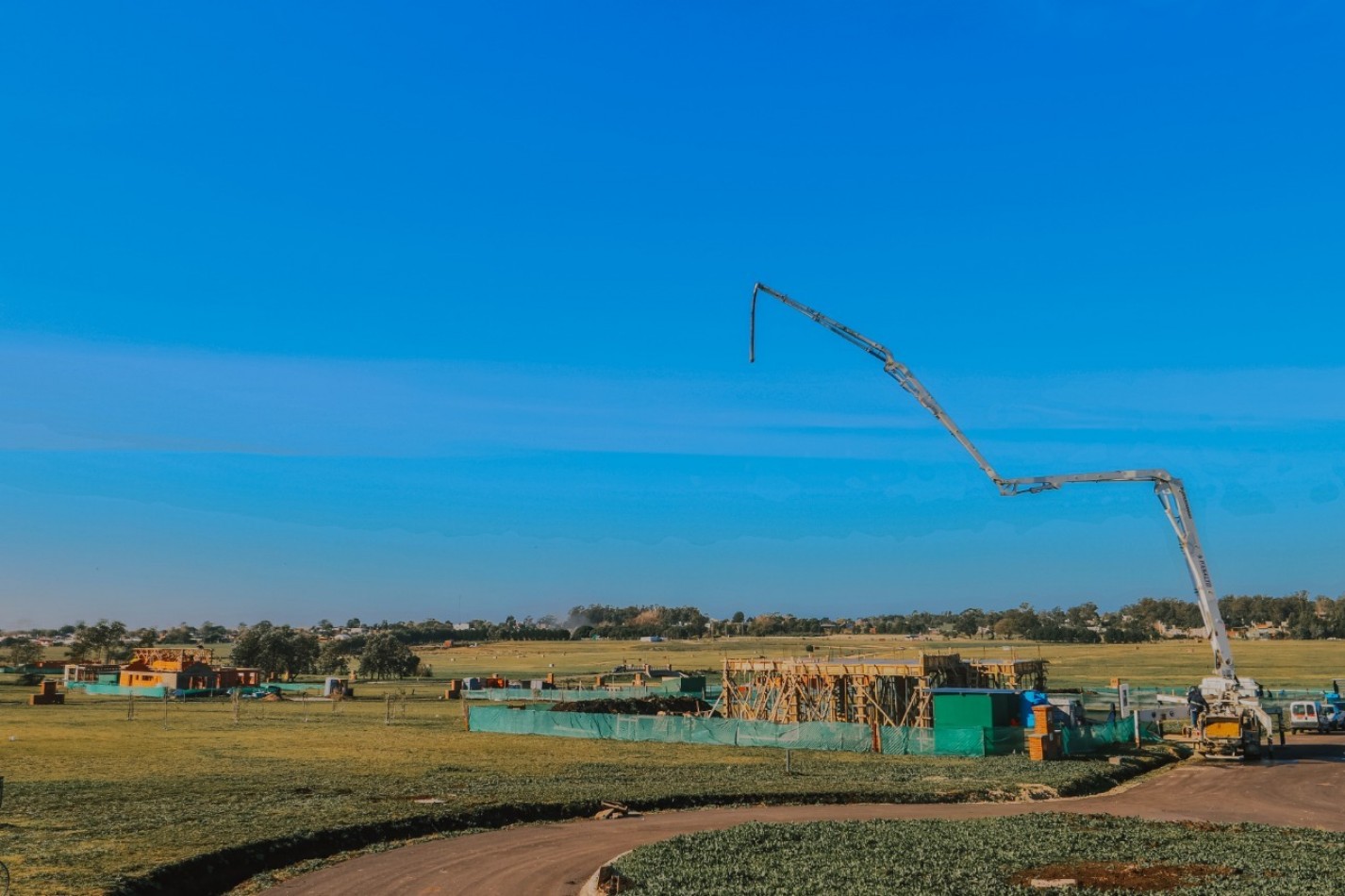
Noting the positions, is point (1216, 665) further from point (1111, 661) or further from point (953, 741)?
point (1111, 661)

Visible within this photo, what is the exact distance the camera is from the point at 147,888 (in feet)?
79.0

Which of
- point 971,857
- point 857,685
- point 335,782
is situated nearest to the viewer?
point 971,857

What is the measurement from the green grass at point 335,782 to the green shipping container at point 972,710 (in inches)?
304

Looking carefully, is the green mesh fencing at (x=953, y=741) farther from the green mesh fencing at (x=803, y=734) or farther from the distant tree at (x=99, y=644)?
the distant tree at (x=99, y=644)

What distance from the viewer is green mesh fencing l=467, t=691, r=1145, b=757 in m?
49.0

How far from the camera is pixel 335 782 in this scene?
40406mm

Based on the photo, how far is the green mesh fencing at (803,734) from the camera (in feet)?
161

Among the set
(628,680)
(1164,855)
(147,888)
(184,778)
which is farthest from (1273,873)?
(628,680)

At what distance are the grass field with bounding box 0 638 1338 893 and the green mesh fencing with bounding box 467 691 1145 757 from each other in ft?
5.20

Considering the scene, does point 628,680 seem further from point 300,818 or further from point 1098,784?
point 300,818

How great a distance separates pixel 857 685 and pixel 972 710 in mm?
7421

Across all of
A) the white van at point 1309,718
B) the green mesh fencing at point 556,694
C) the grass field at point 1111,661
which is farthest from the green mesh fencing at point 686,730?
the white van at point 1309,718

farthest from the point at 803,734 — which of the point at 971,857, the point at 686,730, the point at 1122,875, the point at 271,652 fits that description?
the point at 271,652

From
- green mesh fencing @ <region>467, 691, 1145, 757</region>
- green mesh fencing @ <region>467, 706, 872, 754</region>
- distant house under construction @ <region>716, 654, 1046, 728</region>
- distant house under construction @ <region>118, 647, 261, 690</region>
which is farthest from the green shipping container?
distant house under construction @ <region>118, 647, 261, 690</region>
